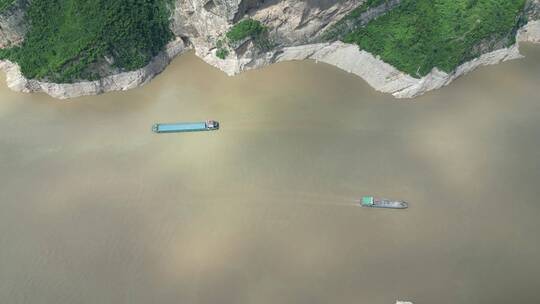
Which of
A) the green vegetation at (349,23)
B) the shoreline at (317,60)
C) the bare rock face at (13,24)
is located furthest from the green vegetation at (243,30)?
the bare rock face at (13,24)

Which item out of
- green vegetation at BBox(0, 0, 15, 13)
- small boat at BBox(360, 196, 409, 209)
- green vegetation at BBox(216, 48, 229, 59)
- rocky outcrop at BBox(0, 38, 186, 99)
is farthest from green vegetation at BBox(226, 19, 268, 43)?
green vegetation at BBox(0, 0, 15, 13)

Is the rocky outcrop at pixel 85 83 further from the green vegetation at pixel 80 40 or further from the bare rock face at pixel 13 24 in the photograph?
the bare rock face at pixel 13 24

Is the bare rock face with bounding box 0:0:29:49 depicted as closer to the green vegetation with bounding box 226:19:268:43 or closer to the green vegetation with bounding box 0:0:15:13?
the green vegetation with bounding box 0:0:15:13

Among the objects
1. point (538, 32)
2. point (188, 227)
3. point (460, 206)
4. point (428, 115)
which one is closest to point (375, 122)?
point (428, 115)

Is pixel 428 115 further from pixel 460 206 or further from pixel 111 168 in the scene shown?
pixel 111 168

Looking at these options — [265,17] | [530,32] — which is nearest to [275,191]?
[265,17]

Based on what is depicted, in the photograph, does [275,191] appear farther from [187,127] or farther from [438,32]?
[438,32]
